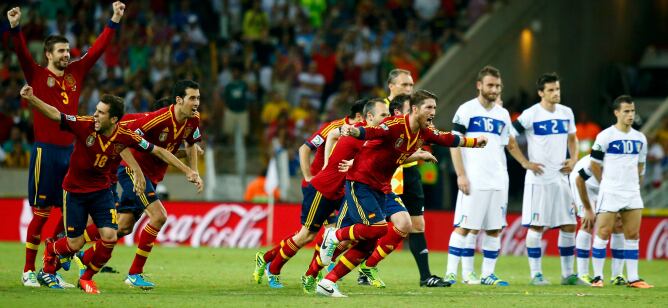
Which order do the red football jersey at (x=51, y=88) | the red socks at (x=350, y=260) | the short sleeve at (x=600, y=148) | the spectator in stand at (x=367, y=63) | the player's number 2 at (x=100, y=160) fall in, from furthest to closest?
the spectator in stand at (x=367, y=63)
the short sleeve at (x=600, y=148)
the red football jersey at (x=51, y=88)
the player's number 2 at (x=100, y=160)
the red socks at (x=350, y=260)

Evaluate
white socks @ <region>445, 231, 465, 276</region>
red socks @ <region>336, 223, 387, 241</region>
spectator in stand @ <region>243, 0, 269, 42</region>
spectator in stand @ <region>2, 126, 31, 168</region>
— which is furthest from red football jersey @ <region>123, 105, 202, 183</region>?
spectator in stand @ <region>243, 0, 269, 42</region>

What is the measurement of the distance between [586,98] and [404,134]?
19.2 metres

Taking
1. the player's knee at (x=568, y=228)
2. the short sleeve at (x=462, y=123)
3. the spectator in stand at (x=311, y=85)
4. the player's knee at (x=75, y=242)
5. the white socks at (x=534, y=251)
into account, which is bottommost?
the player's knee at (x=75, y=242)

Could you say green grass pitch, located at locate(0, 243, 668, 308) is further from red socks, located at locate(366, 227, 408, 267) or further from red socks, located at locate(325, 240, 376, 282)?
red socks, located at locate(366, 227, 408, 267)

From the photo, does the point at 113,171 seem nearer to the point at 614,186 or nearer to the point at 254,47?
the point at 614,186

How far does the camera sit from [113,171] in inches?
542

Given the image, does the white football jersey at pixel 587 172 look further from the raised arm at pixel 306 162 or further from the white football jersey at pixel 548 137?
the raised arm at pixel 306 162

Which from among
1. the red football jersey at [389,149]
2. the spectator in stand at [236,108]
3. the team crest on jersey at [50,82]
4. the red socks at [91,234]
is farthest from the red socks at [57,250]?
the spectator in stand at [236,108]

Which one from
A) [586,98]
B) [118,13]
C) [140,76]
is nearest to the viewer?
[118,13]

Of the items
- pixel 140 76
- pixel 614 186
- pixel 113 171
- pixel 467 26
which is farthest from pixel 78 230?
pixel 467 26

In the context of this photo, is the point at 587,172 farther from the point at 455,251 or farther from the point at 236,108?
the point at 236,108

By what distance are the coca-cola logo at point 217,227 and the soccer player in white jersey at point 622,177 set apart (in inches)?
366

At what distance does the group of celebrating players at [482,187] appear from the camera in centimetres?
1252

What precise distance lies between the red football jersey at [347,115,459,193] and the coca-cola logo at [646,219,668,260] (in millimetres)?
9786
